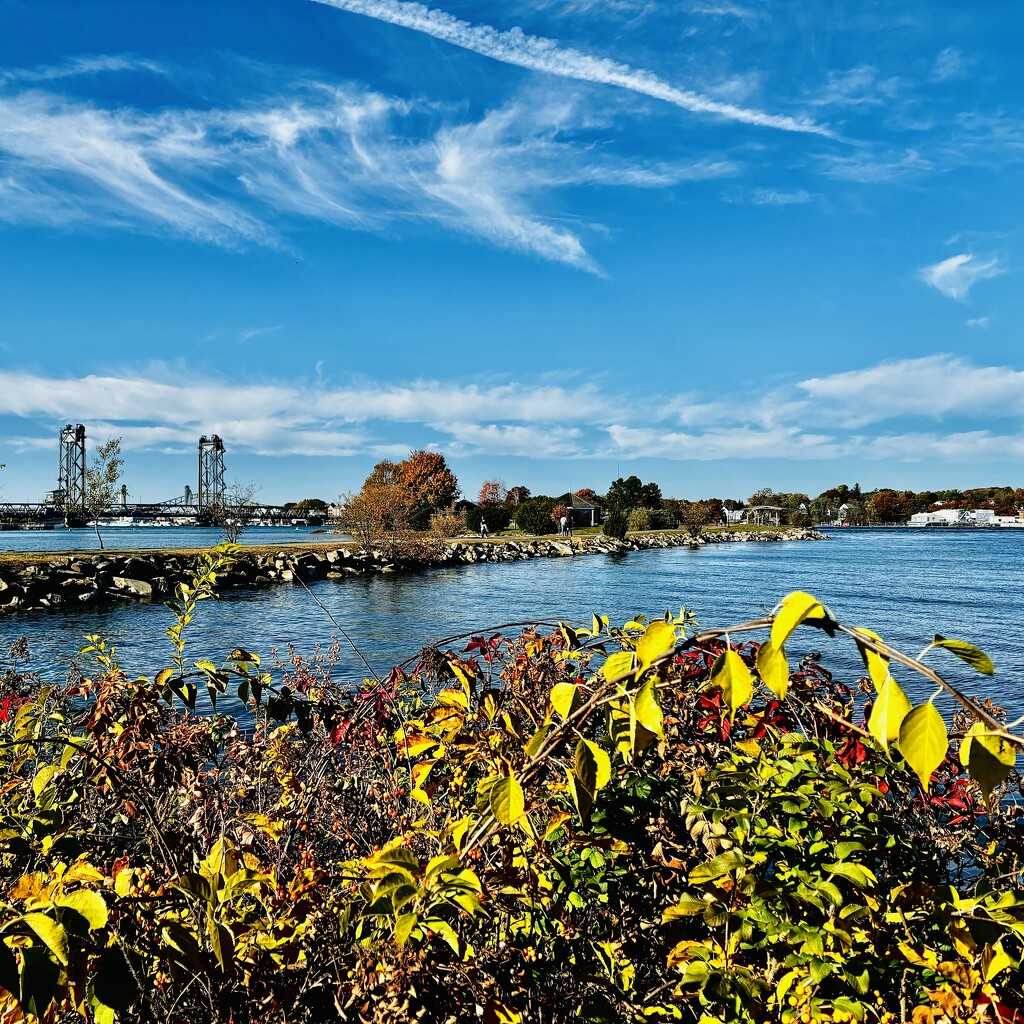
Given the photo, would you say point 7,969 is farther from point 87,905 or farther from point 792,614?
point 792,614

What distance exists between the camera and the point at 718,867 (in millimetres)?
1507

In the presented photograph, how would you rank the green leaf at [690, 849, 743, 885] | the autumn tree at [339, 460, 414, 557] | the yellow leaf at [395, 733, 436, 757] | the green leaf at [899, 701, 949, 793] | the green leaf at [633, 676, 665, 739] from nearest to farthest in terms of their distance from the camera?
the green leaf at [899, 701, 949, 793] < the green leaf at [633, 676, 665, 739] < the green leaf at [690, 849, 743, 885] < the yellow leaf at [395, 733, 436, 757] < the autumn tree at [339, 460, 414, 557]

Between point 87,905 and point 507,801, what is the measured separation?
0.63 metres

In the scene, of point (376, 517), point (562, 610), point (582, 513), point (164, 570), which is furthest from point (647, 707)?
point (582, 513)

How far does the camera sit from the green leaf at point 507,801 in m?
1.06

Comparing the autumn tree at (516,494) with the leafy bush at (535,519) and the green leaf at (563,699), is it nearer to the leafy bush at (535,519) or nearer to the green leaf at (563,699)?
the leafy bush at (535,519)

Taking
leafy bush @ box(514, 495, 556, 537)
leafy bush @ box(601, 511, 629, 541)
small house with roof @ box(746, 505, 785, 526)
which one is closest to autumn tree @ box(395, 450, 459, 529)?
leafy bush @ box(514, 495, 556, 537)

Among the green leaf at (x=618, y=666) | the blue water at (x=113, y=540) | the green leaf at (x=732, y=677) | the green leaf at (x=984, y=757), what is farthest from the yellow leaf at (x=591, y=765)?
the blue water at (x=113, y=540)

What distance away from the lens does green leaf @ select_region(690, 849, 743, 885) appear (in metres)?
1.50

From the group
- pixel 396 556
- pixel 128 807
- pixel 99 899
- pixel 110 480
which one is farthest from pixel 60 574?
pixel 99 899

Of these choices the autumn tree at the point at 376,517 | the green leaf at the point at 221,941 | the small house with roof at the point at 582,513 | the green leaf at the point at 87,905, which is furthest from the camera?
the small house with roof at the point at 582,513

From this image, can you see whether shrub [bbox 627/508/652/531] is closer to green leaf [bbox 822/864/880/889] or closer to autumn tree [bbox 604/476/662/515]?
autumn tree [bbox 604/476/662/515]

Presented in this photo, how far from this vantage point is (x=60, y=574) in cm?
2194

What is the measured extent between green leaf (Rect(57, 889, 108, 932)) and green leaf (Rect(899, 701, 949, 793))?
43.6 inches
